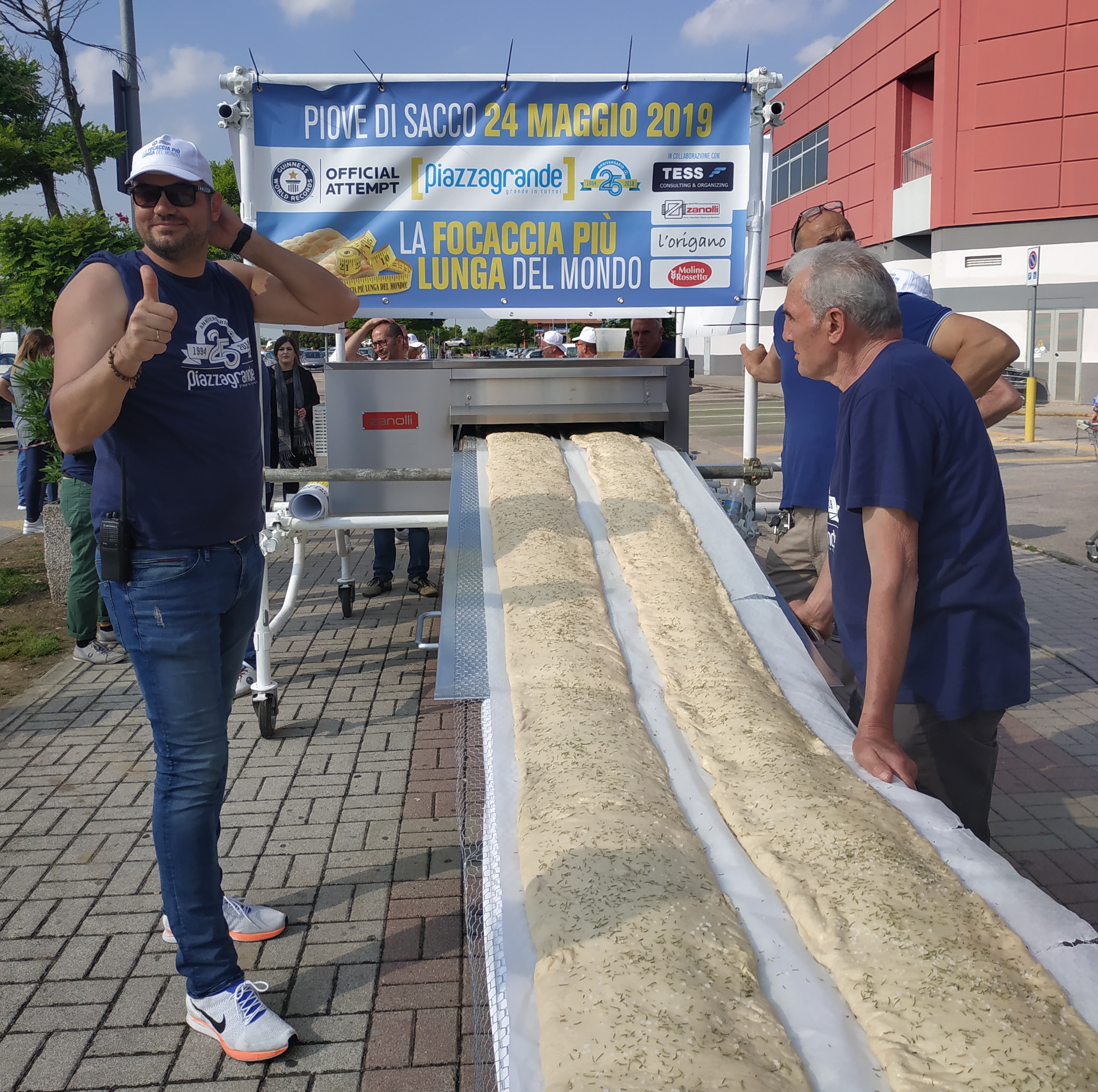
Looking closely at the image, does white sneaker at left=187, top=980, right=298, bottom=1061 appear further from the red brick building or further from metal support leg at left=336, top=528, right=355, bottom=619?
the red brick building

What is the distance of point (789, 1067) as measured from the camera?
160 centimetres

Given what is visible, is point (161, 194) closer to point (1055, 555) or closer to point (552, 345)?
point (1055, 555)

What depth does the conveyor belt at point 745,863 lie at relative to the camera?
66.8 inches

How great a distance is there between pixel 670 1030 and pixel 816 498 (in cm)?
287

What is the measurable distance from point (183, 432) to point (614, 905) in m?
1.57

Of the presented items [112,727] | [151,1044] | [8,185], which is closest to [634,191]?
[112,727]

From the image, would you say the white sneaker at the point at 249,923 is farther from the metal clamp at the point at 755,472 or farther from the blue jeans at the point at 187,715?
the metal clamp at the point at 755,472

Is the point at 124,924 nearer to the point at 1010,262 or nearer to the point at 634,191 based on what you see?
the point at 634,191

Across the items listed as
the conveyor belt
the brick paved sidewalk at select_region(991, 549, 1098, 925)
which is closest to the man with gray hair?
the conveyor belt

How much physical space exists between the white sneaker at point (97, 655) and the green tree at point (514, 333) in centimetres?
4501

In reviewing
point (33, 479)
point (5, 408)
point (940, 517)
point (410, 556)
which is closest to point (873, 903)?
point (940, 517)

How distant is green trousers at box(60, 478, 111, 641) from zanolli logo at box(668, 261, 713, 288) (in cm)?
374

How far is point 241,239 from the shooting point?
2846mm

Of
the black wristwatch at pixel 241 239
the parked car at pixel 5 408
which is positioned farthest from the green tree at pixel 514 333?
the black wristwatch at pixel 241 239
